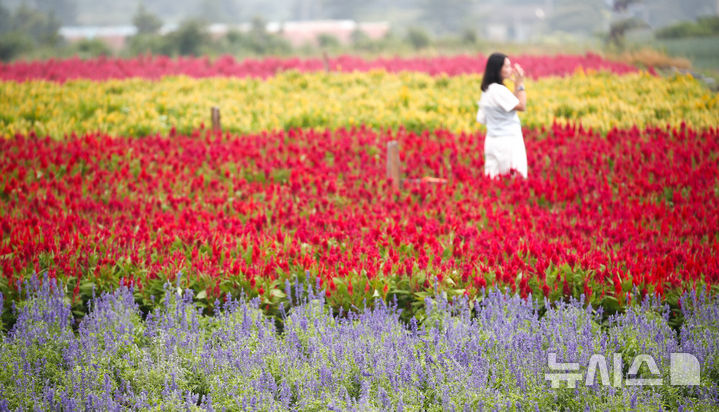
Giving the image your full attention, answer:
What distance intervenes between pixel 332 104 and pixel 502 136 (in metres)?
6.10

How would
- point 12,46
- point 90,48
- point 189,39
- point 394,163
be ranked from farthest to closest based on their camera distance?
1. point 189,39
2. point 90,48
3. point 12,46
4. point 394,163

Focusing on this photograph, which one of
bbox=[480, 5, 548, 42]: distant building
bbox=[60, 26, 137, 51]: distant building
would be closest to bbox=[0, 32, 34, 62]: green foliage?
bbox=[60, 26, 137, 51]: distant building

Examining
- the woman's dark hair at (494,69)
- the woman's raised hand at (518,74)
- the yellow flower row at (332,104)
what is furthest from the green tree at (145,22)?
the woman's raised hand at (518,74)

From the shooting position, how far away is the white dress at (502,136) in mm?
7008

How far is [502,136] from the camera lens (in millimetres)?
7105

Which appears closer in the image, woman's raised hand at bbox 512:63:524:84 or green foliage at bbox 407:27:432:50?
woman's raised hand at bbox 512:63:524:84

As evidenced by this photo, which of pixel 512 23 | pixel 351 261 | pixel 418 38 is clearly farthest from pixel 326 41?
pixel 512 23

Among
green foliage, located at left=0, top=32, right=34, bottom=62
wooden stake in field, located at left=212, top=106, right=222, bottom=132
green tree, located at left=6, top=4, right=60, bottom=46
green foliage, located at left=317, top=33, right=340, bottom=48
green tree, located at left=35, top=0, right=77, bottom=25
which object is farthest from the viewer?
green tree, located at left=35, top=0, right=77, bottom=25

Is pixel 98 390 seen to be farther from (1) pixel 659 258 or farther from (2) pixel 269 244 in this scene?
(1) pixel 659 258

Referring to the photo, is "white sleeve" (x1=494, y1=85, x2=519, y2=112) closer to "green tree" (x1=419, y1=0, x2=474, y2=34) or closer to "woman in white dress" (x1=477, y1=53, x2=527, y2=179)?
"woman in white dress" (x1=477, y1=53, x2=527, y2=179)

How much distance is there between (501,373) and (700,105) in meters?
9.02

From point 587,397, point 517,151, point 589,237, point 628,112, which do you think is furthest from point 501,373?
point 628,112

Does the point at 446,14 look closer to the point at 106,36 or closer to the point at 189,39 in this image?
the point at 106,36

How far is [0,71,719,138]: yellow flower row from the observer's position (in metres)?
10.5
